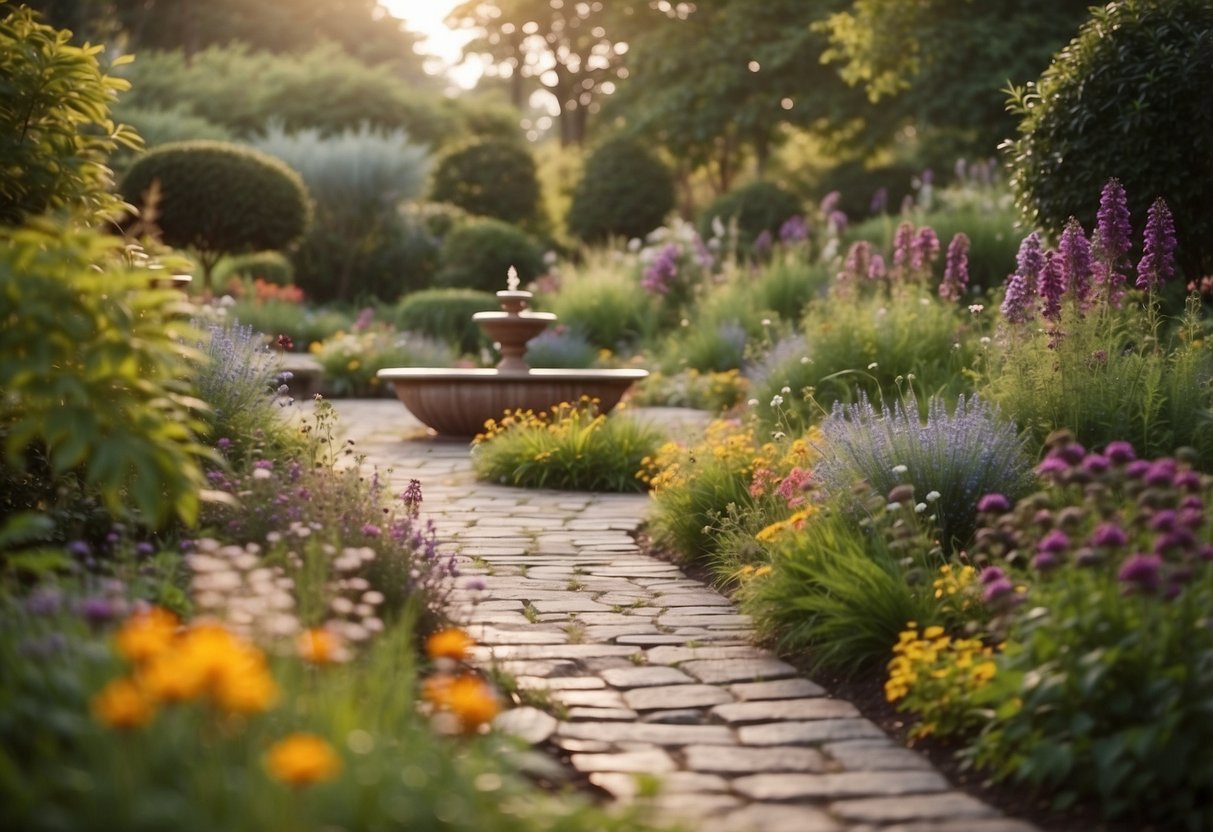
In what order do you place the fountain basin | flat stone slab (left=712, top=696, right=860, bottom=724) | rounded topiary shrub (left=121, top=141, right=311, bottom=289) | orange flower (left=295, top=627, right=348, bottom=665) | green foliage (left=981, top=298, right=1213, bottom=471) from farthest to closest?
rounded topiary shrub (left=121, top=141, right=311, bottom=289) → the fountain basin → green foliage (left=981, top=298, right=1213, bottom=471) → flat stone slab (left=712, top=696, right=860, bottom=724) → orange flower (left=295, top=627, right=348, bottom=665)

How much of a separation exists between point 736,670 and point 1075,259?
2990mm

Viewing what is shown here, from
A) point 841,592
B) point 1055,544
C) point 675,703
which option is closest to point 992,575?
point 1055,544

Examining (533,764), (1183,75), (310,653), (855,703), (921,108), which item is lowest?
(855,703)

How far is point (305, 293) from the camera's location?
75.3ft

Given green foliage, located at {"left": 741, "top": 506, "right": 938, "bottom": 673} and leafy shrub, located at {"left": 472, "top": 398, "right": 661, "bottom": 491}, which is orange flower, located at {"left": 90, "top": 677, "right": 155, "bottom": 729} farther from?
leafy shrub, located at {"left": 472, "top": 398, "right": 661, "bottom": 491}

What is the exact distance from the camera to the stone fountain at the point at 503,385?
399 inches

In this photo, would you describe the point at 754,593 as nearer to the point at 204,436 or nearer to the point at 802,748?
the point at 802,748

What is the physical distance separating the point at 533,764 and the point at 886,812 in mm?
904

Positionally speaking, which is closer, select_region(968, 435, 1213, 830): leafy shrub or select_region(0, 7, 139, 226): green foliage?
select_region(968, 435, 1213, 830): leafy shrub

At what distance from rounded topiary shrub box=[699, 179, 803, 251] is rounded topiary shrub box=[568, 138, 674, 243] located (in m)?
3.45

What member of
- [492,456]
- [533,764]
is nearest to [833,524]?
[533,764]

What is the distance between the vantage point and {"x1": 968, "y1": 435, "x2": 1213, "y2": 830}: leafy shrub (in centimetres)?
309

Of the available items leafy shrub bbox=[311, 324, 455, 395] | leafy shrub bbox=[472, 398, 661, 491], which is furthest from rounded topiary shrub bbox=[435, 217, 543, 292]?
leafy shrub bbox=[472, 398, 661, 491]

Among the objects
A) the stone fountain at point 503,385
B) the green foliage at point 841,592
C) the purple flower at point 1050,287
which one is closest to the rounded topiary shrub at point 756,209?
the stone fountain at point 503,385
